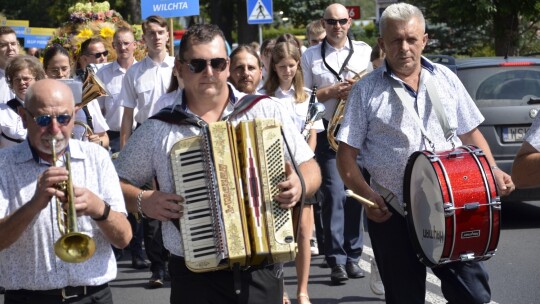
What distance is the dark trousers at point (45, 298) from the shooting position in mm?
4719

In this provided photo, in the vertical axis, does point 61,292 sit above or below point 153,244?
above

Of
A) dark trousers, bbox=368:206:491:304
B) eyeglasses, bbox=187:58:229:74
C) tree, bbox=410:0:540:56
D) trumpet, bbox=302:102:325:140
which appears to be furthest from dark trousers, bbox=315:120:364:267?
tree, bbox=410:0:540:56

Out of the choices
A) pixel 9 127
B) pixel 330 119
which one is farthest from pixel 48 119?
pixel 330 119

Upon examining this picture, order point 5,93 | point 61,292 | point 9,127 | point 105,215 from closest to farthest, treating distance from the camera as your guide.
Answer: point 105,215, point 61,292, point 9,127, point 5,93

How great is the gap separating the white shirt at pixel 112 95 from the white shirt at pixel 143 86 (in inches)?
17.9

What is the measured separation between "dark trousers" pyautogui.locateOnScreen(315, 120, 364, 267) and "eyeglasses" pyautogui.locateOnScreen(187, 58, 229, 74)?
437 centimetres

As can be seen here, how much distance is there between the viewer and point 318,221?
10.1m

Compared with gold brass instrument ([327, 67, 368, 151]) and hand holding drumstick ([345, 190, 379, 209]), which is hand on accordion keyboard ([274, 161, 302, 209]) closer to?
hand holding drumstick ([345, 190, 379, 209])

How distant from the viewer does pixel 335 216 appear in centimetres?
927

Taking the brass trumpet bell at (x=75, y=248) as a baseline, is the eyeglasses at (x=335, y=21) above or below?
above

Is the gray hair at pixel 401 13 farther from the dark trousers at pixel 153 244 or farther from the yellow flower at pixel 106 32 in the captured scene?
the yellow flower at pixel 106 32

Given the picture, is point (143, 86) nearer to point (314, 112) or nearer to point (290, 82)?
point (290, 82)

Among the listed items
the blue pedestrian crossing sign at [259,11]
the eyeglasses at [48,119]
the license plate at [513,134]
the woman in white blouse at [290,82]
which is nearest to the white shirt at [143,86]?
the woman in white blouse at [290,82]

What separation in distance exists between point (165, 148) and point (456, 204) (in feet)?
4.75
